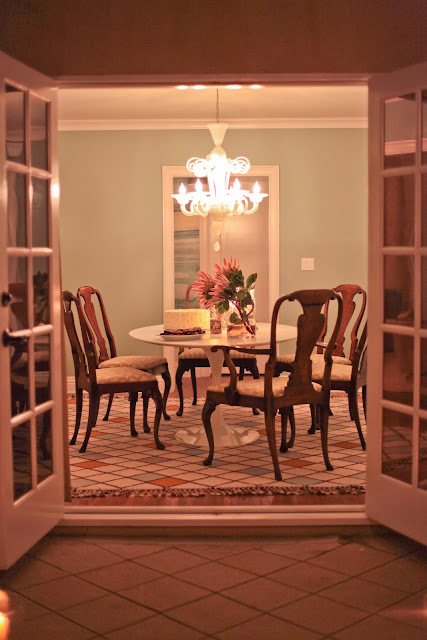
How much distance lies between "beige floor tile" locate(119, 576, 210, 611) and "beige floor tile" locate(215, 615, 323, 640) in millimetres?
278

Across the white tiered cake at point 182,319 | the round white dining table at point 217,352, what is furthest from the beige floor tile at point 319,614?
the white tiered cake at point 182,319

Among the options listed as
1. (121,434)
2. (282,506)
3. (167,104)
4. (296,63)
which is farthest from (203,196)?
(282,506)

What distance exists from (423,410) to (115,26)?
1890mm

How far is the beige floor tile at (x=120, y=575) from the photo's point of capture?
2.95 meters

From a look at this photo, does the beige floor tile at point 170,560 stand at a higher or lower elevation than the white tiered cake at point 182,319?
lower

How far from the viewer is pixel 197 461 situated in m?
4.75

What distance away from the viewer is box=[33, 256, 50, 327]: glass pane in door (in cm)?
329

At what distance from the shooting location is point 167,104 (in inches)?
258

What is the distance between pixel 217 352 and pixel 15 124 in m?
2.43

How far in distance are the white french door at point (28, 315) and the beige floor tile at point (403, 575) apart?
135cm

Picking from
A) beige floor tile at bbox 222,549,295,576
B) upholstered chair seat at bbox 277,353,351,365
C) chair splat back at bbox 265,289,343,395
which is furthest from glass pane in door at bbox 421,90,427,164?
upholstered chair seat at bbox 277,353,351,365

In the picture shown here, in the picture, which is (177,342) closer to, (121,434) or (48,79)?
(121,434)

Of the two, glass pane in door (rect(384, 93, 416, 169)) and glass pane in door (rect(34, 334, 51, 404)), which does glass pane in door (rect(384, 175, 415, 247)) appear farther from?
glass pane in door (rect(34, 334, 51, 404))

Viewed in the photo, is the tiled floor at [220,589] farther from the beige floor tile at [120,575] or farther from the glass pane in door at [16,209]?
the glass pane in door at [16,209]
